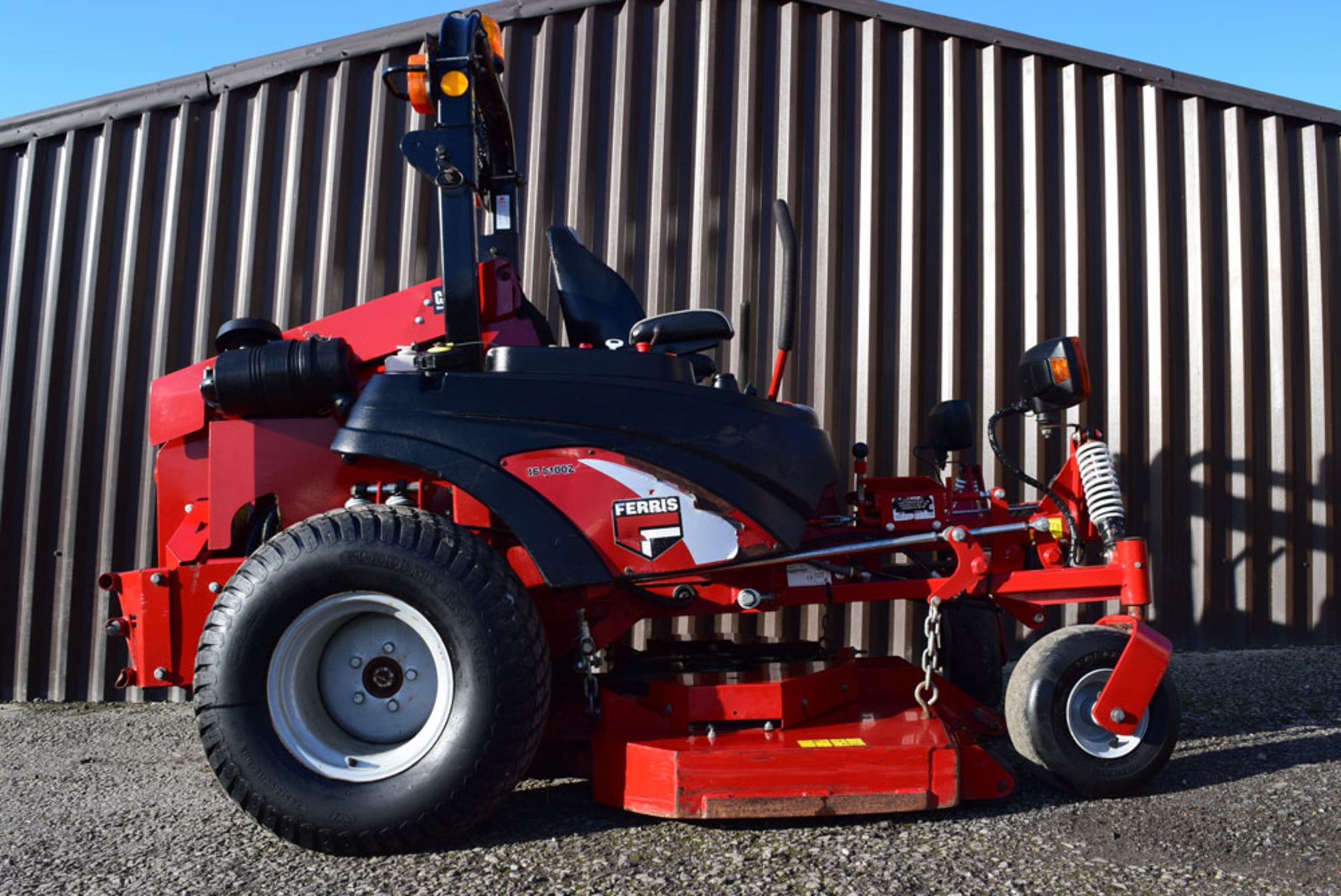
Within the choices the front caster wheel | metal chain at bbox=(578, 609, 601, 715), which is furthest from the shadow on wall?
metal chain at bbox=(578, 609, 601, 715)

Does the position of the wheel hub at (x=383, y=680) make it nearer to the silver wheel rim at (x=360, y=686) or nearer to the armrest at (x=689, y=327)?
the silver wheel rim at (x=360, y=686)

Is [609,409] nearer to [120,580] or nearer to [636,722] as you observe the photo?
[636,722]

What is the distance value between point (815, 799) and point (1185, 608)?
3.76 metres

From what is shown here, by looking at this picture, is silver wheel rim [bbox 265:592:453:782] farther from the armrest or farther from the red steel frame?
the armrest

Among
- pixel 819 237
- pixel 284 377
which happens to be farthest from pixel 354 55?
pixel 284 377

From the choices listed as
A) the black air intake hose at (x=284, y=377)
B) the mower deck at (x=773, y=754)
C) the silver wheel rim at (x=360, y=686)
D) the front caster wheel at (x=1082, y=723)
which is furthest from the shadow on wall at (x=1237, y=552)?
the black air intake hose at (x=284, y=377)

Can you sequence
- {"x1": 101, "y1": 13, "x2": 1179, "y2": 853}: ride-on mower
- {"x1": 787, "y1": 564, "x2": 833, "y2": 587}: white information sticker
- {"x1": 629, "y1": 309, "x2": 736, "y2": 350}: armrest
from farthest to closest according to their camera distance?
{"x1": 787, "y1": 564, "x2": 833, "y2": 587}: white information sticker
{"x1": 629, "y1": 309, "x2": 736, "y2": 350}: armrest
{"x1": 101, "y1": 13, "x2": 1179, "y2": 853}: ride-on mower

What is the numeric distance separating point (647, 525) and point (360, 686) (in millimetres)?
1035

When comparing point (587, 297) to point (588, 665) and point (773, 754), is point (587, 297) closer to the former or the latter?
point (588, 665)

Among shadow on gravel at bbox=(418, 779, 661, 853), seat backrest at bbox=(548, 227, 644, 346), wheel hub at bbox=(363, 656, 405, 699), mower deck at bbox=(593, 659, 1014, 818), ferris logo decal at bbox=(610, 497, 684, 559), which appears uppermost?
seat backrest at bbox=(548, 227, 644, 346)

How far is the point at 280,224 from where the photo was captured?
6.36m

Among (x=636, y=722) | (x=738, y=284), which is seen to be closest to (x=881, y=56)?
(x=738, y=284)

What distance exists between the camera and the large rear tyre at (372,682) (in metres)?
3.13

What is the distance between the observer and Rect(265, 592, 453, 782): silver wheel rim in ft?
10.7
